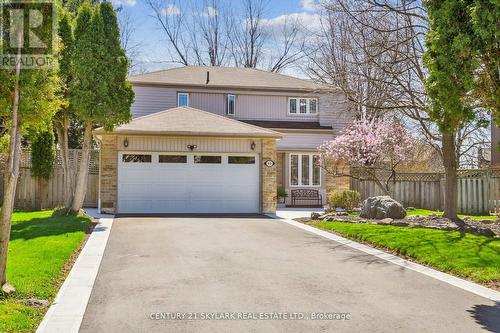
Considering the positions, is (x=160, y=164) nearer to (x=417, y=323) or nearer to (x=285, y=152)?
(x=285, y=152)

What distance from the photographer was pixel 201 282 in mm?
7266

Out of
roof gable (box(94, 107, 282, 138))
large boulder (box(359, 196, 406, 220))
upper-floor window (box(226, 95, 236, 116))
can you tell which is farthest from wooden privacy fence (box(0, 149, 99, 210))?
large boulder (box(359, 196, 406, 220))

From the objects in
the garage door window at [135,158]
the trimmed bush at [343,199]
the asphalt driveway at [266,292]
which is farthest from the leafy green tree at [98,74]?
the trimmed bush at [343,199]

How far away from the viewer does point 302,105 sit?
26.6 m

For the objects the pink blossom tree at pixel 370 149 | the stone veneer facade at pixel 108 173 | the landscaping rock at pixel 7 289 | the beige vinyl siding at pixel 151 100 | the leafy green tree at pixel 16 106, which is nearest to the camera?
the landscaping rock at pixel 7 289

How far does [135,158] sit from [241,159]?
3.89m

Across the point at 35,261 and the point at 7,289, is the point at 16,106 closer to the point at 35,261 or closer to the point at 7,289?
the point at 7,289

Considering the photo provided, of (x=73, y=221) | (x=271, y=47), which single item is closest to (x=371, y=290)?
(x=73, y=221)

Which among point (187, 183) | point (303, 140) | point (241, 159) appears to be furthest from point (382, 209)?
point (303, 140)

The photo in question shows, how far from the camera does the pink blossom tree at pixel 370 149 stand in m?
21.3

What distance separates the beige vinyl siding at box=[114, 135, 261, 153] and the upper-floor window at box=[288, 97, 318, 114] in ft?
26.4

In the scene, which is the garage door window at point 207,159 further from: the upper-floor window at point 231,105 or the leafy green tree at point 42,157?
the upper-floor window at point 231,105

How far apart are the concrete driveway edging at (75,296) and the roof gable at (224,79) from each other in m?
16.5

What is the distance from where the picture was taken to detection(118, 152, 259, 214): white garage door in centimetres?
1812
